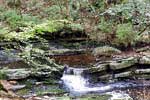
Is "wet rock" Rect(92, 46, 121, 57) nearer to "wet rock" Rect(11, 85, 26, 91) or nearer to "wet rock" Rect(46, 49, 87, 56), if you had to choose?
"wet rock" Rect(46, 49, 87, 56)

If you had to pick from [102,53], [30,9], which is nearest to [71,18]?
[30,9]

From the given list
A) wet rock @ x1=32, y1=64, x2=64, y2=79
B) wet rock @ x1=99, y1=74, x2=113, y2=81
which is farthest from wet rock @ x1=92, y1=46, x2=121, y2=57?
wet rock @ x1=32, y1=64, x2=64, y2=79

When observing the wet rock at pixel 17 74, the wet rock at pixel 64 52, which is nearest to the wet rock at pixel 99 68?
the wet rock at pixel 17 74

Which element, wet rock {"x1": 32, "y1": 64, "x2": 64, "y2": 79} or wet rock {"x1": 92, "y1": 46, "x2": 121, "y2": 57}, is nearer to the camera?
wet rock {"x1": 32, "y1": 64, "x2": 64, "y2": 79}

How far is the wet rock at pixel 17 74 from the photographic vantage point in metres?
9.80

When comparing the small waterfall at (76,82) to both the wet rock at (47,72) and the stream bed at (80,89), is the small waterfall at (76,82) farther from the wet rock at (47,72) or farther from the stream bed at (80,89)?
the wet rock at (47,72)

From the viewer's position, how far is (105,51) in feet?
43.8

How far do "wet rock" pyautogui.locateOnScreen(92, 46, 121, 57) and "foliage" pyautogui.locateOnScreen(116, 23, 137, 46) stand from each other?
0.74 m

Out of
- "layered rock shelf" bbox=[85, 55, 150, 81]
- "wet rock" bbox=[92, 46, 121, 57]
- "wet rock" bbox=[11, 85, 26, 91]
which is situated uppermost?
"wet rock" bbox=[92, 46, 121, 57]

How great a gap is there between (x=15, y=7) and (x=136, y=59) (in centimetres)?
997

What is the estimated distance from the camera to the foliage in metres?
14.1

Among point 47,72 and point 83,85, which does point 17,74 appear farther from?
point 83,85

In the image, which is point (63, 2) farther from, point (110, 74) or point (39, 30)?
point (110, 74)

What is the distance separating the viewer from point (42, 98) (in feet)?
28.1
